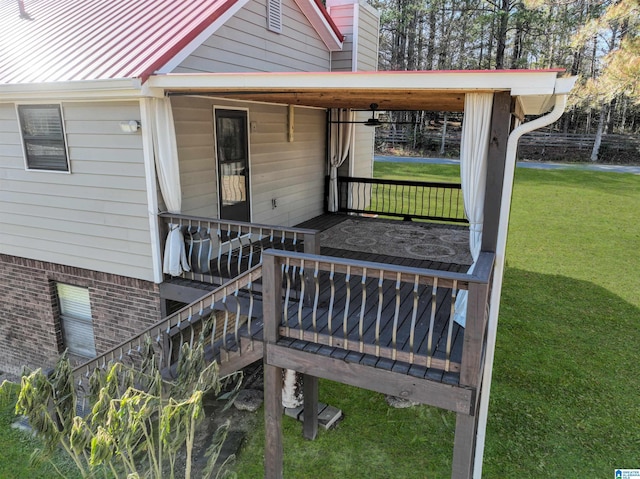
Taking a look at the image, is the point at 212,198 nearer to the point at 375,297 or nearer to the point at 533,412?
the point at 375,297

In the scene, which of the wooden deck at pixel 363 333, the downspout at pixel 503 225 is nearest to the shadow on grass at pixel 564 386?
the downspout at pixel 503 225

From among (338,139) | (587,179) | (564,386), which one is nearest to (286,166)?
(338,139)

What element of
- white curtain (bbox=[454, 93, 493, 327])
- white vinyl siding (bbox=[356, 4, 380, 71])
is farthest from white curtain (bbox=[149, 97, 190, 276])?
white vinyl siding (bbox=[356, 4, 380, 71])

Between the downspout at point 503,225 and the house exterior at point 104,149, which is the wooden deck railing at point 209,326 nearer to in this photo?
the house exterior at point 104,149

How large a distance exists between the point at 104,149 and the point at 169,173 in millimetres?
934

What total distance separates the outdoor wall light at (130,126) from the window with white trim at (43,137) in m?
1.10

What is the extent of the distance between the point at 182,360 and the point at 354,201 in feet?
26.1

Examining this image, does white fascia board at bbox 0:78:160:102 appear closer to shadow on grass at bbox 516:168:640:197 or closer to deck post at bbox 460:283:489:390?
deck post at bbox 460:283:489:390

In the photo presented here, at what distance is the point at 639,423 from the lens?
18.3 ft

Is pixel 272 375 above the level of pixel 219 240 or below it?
below

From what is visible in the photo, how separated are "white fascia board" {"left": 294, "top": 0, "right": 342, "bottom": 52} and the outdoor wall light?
4.38 metres

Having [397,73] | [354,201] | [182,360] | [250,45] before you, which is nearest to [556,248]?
[354,201]

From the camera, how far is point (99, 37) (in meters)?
6.30

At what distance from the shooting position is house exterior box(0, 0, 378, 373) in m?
5.45
